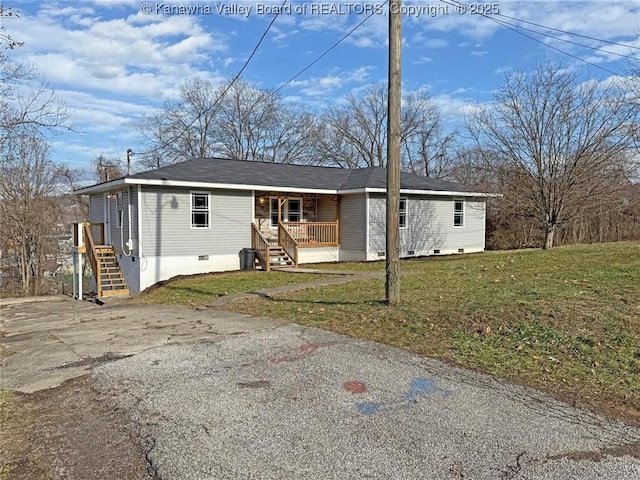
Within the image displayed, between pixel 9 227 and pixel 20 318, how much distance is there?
15.3 metres

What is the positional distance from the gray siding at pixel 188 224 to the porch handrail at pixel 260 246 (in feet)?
0.64

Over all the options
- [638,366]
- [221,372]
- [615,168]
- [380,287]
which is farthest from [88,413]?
[615,168]

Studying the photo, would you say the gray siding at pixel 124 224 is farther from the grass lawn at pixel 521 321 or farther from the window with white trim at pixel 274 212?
the grass lawn at pixel 521 321

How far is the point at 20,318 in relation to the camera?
10.9 metres

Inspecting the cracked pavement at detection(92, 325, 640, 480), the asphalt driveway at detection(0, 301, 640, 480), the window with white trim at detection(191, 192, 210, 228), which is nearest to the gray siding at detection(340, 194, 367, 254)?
the window with white trim at detection(191, 192, 210, 228)

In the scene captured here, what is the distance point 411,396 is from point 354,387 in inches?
21.4

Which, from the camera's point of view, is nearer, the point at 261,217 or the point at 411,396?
the point at 411,396

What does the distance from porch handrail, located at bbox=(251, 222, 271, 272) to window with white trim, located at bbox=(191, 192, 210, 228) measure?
5.61 ft

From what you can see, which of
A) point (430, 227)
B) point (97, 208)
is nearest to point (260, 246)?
point (97, 208)

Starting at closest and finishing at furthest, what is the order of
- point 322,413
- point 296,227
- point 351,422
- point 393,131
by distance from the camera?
1. point 351,422
2. point 322,413
3. point 393,131
4. point 296,227

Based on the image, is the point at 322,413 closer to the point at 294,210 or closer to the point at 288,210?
the point at 288,210

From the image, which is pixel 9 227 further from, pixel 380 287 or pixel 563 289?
pixel 563 289

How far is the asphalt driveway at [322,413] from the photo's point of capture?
3039 mm

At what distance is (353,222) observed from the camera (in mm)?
18875
